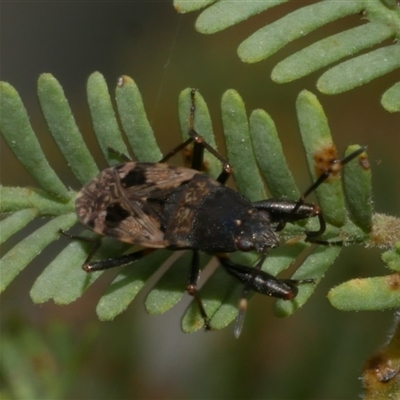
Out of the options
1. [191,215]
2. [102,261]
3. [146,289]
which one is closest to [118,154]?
[102,261]

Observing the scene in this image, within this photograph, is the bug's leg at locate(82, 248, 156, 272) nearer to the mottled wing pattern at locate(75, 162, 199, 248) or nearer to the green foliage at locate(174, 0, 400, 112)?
the mottled wing pattern at locate(75, 162, 199, 248)

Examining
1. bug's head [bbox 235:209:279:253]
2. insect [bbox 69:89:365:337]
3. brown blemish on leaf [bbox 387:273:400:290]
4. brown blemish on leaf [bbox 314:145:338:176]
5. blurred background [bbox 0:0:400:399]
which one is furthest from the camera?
blurred background [bbox 0:0:400:399]

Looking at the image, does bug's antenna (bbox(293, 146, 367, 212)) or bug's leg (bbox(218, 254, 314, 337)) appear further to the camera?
bug's leg (bbox(218, 254, 314, 337))

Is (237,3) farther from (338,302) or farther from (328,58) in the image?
(338,302)

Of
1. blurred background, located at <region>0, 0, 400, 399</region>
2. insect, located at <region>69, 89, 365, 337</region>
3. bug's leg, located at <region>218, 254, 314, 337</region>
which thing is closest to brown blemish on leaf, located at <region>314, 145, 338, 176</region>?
insect, located at <region>69, 89, 365, 337</region>

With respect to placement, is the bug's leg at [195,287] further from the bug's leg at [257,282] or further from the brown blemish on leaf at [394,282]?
the brown blemish on leaf at [394,282]

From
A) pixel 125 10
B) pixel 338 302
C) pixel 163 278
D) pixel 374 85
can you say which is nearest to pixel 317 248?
pixel 338 302

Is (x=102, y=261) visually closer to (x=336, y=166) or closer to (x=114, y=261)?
(x=114, y=261)
